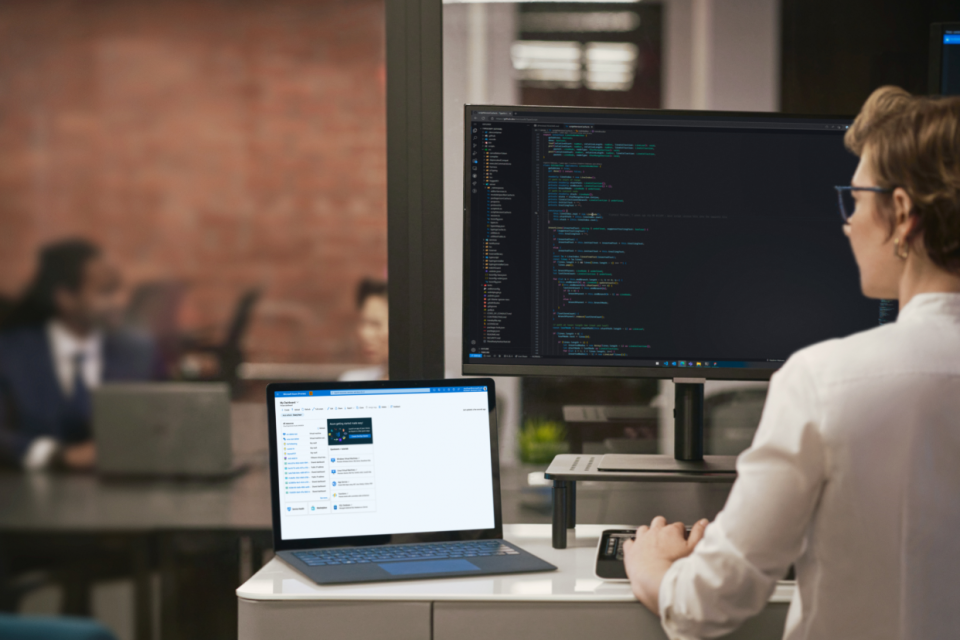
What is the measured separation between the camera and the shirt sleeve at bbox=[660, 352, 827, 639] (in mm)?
773

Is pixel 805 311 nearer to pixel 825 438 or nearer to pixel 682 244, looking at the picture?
pixel 682 244

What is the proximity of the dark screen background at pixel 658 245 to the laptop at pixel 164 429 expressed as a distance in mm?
857

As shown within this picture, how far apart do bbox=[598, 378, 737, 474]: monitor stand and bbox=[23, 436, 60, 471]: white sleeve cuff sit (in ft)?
8.06

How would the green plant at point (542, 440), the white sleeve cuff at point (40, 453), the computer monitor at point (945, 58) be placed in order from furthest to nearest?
1. the white sleeve cuff at point (40, 453)
2. the green plant at point (542, 440)
3. the computer monitor at point (945, 58)

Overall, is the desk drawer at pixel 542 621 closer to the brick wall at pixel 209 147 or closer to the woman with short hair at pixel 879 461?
the woman with short hair at pixel 879 461

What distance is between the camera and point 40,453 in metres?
2.98

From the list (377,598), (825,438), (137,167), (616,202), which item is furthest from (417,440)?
(137,167)

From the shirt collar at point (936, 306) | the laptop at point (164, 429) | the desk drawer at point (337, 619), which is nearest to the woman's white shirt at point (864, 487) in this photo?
the shirt collar at point (936, 306)

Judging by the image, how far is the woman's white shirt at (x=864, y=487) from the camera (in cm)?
Answer: 77

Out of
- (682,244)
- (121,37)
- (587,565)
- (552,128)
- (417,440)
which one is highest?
(121,37)

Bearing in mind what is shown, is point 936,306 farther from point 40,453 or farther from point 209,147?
point 40,453

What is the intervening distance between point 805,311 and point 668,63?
2.02 feet

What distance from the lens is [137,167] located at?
9.11 ft

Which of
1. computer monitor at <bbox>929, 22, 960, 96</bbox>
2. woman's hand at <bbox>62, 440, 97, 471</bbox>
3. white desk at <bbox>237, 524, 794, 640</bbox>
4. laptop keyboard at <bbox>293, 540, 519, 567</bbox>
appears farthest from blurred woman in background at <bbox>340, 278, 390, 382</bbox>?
woman's hand at <bbox>62, 440, 97, 471</bbox>
